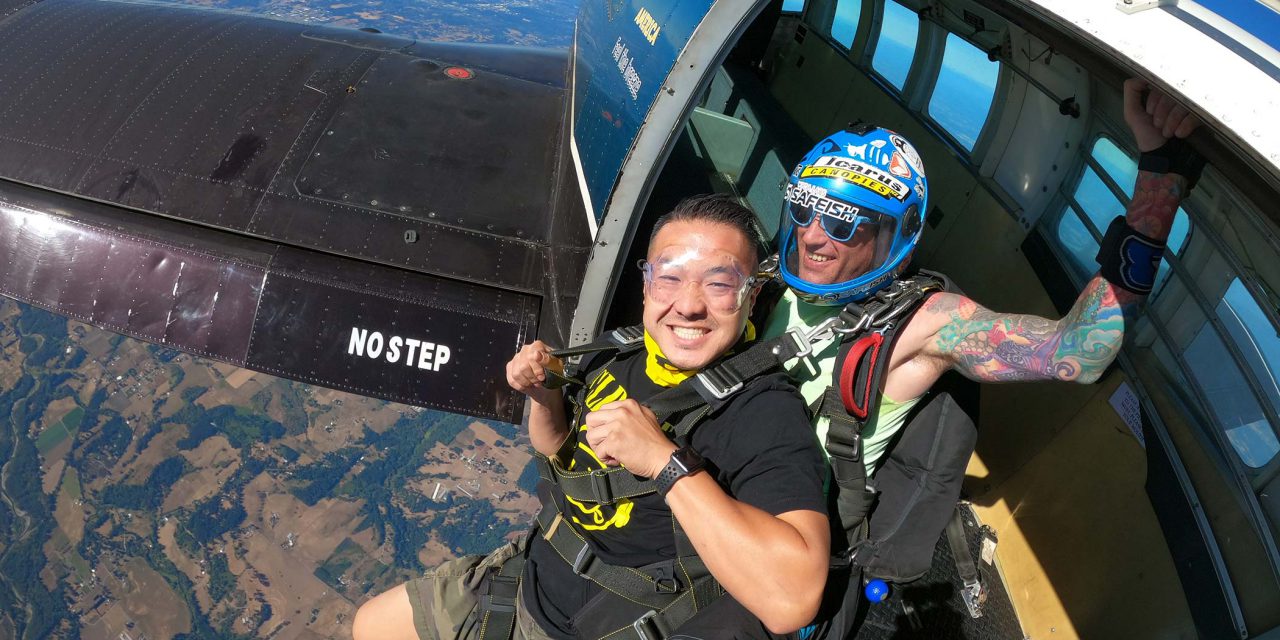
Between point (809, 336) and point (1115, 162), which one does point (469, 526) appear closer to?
point (1115, 162)

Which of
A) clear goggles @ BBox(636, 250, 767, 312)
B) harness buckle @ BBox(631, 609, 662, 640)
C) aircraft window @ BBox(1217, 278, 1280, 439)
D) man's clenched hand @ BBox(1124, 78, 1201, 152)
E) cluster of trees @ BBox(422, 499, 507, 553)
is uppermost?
man's clenched hand @ BBox(1124, 78, 1201, 152)

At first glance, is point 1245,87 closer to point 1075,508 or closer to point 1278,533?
point 1278,533

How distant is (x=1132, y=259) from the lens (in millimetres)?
1937

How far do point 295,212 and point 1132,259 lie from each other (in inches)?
175

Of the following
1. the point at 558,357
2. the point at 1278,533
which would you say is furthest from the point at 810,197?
the point at 1278,533

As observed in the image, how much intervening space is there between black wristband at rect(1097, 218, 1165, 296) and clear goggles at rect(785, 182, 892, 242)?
0.64 metres

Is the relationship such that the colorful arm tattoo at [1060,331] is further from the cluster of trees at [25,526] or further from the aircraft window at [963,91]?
the cluster of trees at [25,526]

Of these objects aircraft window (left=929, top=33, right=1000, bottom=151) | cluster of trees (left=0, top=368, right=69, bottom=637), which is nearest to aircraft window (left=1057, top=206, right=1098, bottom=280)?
aircraft window (left=929, top=33, right=1000, bottom=151)

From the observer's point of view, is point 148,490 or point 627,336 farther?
point 148,490

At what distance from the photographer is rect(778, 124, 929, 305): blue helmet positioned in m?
2.39

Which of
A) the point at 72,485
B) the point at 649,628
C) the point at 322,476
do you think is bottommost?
the point at 72,485

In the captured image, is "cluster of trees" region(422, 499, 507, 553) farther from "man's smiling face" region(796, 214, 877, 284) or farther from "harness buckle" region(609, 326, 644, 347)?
"man's smiling face" region(796, 214, 877, 284)

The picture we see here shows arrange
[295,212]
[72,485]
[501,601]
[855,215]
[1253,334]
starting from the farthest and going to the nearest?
1. [72,485]
2. [295,212]
3. [1253,334]
4. [501,601]
5. [855,215]

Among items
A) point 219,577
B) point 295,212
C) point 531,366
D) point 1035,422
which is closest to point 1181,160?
point 531,366
